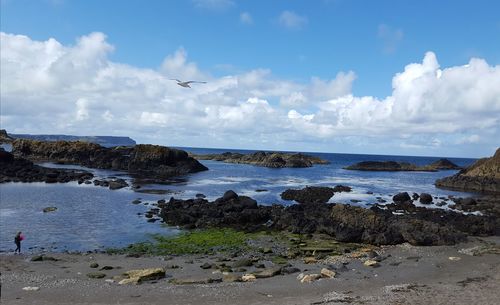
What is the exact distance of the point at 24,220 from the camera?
4322 cm

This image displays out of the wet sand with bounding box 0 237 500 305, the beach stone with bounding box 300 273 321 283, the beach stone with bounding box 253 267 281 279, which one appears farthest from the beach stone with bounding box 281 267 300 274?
the beach stone with bounding box 300 273 321 283

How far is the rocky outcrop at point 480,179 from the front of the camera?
86.8 m

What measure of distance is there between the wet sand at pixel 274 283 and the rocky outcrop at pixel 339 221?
477cm

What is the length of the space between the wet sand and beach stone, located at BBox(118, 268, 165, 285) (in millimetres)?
499

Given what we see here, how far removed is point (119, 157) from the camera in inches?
4638

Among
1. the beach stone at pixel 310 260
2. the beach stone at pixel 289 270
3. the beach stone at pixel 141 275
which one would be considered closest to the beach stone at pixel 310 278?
the beach stone at pixel 289 270

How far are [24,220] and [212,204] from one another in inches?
773

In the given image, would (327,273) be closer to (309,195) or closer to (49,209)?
(49,209)

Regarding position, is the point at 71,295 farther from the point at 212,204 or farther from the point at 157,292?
the point at 212,204

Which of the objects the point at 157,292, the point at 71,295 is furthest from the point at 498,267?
the point at 71,295

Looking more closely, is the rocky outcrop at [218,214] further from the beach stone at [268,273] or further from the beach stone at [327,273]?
the beach stone at [327,273]

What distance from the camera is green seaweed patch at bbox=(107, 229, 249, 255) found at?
3266cm

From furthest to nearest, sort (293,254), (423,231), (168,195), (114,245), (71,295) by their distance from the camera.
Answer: (168,195) → (423,231) → (114,245) → (293,254) → (71,295)

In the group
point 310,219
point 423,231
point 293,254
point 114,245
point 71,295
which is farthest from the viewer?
point 310,219
